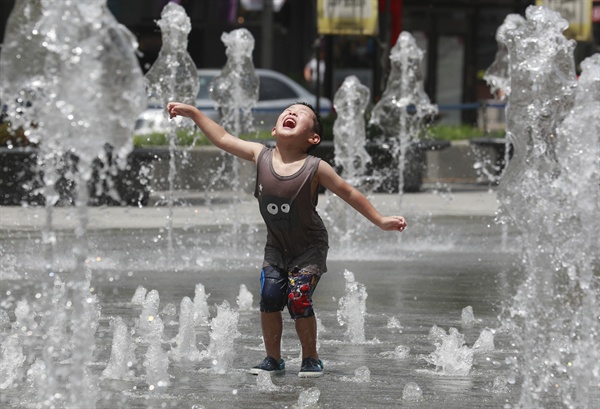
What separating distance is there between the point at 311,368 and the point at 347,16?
42.0 ft

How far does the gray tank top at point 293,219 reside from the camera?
5.66 meters

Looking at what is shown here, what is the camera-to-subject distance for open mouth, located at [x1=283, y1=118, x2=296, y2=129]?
572cm

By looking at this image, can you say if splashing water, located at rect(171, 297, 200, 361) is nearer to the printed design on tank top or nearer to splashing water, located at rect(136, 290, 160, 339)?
splashing water, located at rect(136, 290, 160, 339)

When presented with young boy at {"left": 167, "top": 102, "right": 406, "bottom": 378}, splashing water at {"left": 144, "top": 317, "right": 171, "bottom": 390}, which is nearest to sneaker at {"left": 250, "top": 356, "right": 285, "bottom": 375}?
young boy at {"left": 167, "top": 102, "right": 406, "bottom": 378}

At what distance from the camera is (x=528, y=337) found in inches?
240

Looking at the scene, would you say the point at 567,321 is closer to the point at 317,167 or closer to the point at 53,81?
the point at 317,167

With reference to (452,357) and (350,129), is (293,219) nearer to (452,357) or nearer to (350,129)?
(452,357)

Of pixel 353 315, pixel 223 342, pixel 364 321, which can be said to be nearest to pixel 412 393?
pixel 223 342

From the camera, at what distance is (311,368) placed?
220 inches

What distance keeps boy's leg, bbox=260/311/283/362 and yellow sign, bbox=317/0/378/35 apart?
12.5 m

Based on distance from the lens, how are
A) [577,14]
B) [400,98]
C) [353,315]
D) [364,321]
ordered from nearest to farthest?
[353,315] → [364,321] → [400,98] → [577,14]

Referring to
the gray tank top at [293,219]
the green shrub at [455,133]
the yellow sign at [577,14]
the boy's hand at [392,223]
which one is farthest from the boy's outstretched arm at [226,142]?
the yellow sign at [577,14]

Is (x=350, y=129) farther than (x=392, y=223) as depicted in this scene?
Yes

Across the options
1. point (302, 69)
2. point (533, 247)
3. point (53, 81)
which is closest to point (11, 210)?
point (533, 247)
